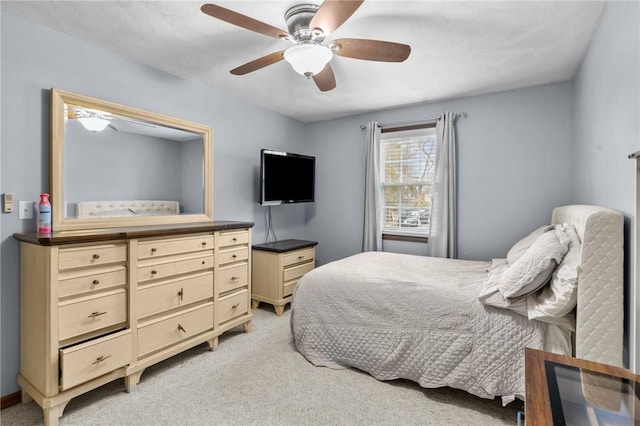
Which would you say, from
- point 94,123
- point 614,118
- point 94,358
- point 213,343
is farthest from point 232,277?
A: point 614,118

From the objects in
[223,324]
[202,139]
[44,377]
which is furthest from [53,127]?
[223,324]

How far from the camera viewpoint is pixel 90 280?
197 cm

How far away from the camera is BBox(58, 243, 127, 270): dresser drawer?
1.86 metres

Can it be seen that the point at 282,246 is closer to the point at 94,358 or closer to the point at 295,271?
the point at 295,271

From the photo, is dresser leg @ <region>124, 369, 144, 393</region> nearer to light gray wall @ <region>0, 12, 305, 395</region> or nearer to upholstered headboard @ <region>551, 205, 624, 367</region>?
light gray wall @ <region>0, 12, 305, 395</region>

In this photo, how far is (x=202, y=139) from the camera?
3.18m

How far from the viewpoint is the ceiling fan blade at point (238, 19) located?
62.3 inches

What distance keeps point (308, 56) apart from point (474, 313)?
193cm

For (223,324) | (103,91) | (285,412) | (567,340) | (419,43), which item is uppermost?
(419,43)

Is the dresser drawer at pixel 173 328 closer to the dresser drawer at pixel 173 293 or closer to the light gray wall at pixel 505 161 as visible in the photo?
the dresser drawer at pixel 173 293

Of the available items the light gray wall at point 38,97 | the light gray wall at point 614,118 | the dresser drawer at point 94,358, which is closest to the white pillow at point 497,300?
the light gray wall at point 614,118

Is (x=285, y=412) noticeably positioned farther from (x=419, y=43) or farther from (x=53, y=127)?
(x=419, y=43)

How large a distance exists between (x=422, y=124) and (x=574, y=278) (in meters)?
2.63

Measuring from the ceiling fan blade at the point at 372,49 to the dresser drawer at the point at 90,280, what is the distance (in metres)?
2.08
